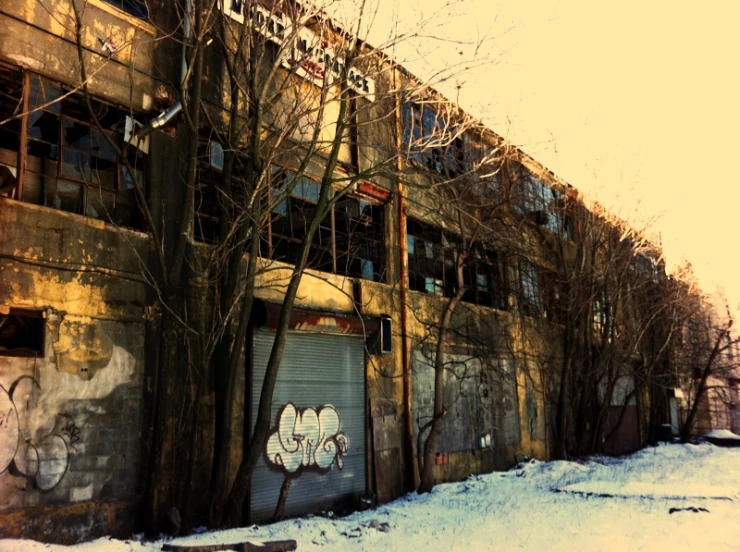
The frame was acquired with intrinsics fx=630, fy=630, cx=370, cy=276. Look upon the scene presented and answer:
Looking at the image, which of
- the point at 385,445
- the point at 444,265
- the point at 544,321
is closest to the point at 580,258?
the point at 544,321

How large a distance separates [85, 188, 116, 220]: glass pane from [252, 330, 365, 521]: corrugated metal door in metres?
3.05

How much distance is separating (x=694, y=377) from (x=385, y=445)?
25.8 metres

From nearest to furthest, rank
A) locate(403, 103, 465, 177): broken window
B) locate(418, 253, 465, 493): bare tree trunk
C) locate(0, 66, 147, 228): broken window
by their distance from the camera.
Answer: locate(0, 66, 147, 228): broken window
locate(418, 253, 465, 493): bare tree trunk
locate(403, 103, 465, 177): broken window

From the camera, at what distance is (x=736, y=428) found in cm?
4059

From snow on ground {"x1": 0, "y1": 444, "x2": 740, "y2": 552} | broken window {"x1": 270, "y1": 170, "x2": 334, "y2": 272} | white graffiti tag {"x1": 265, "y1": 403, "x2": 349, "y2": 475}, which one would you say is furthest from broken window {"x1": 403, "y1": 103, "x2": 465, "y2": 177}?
snow on ground {"x1": 0, "y1": 444, "x2": 740, "y2": 552}

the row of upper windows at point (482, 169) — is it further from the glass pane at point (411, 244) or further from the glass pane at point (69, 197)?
the glass pane at point (69, 197)

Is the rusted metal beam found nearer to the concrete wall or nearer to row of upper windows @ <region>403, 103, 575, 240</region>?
the concrete wall

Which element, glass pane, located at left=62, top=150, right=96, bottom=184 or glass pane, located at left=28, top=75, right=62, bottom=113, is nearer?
glass pane, located at left=28, top=75, right=62, bottom=113

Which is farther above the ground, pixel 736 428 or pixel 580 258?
pixel 580 258

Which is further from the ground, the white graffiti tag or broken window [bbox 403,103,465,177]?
broken window [bbox 403,103,465,177]

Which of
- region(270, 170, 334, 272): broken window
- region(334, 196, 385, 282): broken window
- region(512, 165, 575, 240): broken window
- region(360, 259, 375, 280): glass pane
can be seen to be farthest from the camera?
region(512, 165, 575, 240): broken window

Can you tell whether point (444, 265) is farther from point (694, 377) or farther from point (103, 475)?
point (694, 377)

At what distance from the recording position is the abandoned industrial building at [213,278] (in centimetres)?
754

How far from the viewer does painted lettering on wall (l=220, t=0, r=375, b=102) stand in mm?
9547
